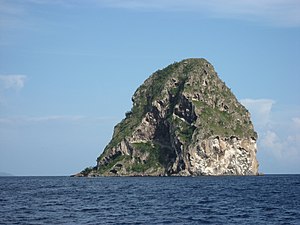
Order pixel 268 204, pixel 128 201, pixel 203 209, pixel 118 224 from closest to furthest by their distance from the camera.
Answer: pixel 118 224, pixel 203 209, pixel 268 204, pixel 128 201

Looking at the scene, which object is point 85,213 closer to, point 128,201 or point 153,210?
point 153,210

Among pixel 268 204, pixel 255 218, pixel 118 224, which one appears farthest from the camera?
pixel 268 204

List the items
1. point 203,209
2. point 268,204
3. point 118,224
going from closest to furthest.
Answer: point 118,224
point 203,209
point 268,204

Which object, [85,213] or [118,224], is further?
[85,213]

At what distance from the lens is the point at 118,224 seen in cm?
6125

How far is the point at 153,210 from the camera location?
74.9 m

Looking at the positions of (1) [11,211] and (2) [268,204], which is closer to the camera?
(1) [11,211]

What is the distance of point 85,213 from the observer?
71500 millimetres

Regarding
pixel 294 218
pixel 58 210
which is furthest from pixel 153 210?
pixel 294 218

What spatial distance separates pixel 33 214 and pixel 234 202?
104 ft

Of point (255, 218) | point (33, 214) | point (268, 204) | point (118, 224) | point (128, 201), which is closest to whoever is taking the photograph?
point (118, 224)

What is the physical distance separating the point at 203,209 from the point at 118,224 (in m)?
18.4

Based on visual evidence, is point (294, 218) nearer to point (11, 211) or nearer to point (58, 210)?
point (58, 210)

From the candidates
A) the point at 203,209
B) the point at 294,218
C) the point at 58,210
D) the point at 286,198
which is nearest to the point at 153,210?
the point at 203,209
